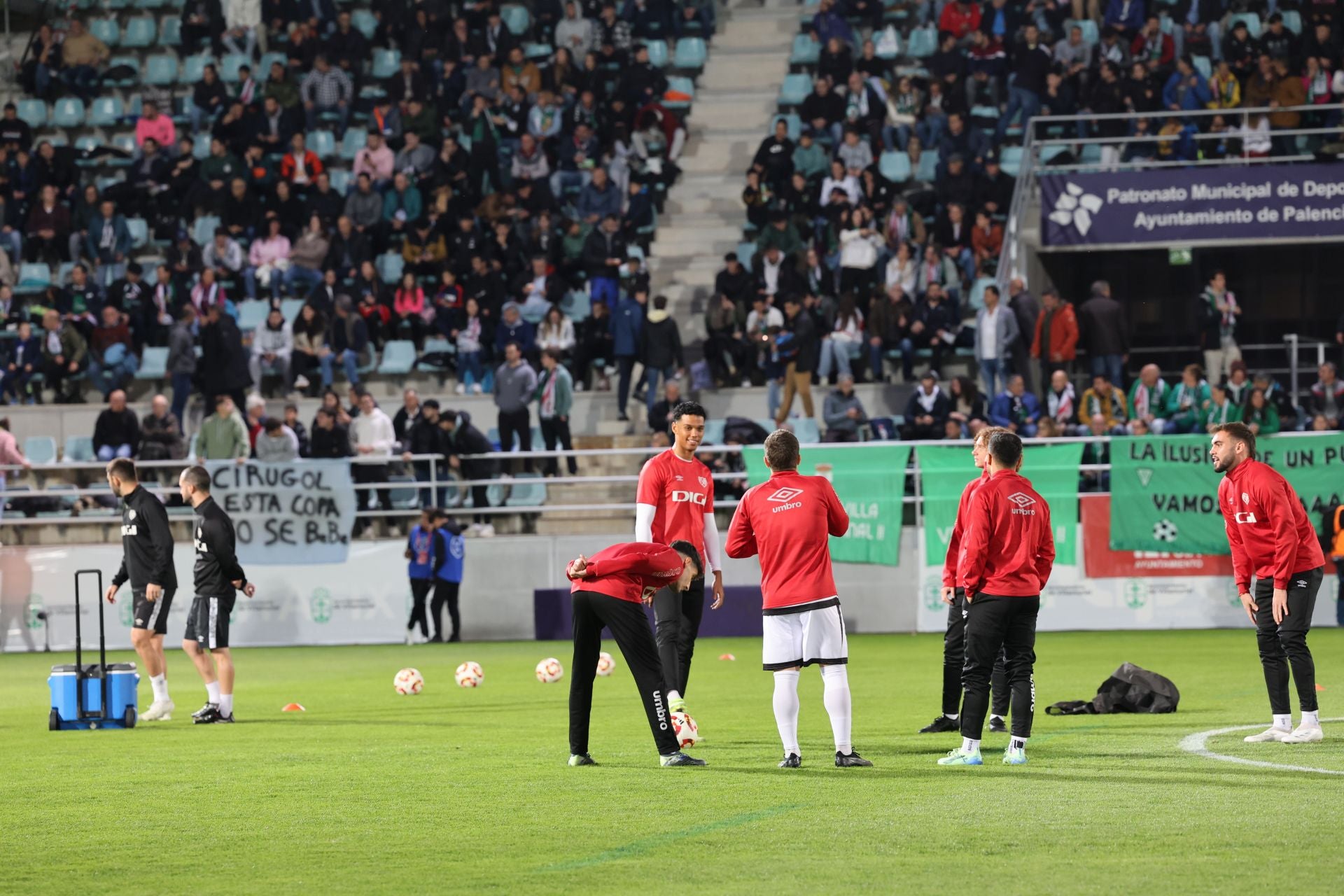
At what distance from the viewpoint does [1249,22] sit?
31.5m

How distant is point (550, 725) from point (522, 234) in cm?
1847

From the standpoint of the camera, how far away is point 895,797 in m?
9.48

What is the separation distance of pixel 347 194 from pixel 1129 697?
22.2 m

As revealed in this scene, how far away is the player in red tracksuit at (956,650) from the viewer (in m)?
11.7

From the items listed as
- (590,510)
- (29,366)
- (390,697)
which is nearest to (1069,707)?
(390,697)

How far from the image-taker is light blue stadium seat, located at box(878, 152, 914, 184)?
31.2 metres

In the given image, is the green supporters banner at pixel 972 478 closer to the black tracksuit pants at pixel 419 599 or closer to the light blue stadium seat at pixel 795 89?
the black tracksuit pants at pixel 419 599

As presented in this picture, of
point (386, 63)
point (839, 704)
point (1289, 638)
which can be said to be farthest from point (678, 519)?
point (386, 63)

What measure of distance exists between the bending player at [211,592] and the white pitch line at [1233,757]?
24.6 feet

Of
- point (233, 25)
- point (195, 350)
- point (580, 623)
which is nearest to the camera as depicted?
point (580, 623)

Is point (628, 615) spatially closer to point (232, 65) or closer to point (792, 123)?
point (792, 123)

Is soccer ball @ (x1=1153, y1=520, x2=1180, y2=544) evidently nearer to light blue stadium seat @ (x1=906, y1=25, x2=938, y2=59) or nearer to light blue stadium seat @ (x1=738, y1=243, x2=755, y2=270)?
light blue stadium seat @ (x1=738, y1=243, x2=755, y2=270)

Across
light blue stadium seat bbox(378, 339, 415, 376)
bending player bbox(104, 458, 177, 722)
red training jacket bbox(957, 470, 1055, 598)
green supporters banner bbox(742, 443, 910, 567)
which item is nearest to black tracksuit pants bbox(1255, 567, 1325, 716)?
red training jacket bbox(957, 470, 1055, 598)

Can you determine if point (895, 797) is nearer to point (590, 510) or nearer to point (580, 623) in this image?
point (580, 623)
